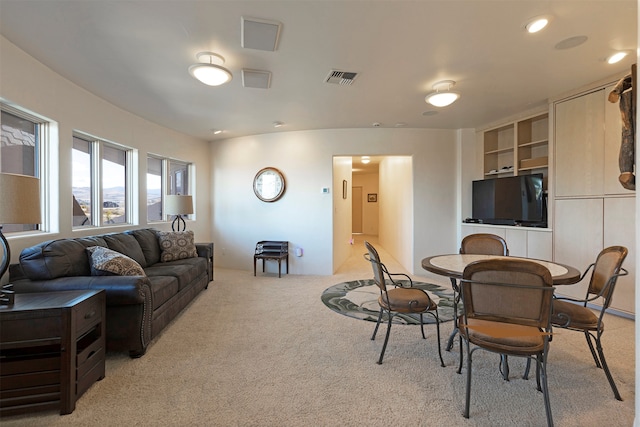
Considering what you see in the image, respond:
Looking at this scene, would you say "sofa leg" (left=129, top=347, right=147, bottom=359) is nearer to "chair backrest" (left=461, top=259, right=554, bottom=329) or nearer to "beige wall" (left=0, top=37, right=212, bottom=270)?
"beige wall" (left=0, top=37, right=212, bottom=270)

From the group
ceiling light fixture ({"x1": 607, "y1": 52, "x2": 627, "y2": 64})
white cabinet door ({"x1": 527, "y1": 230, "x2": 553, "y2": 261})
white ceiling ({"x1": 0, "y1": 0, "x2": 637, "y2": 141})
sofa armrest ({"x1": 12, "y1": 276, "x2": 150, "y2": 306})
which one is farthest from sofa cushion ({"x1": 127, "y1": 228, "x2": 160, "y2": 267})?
ceiling light fixture ({"x1": 607, "y1": 52, "x2": 627, "y2": 64})

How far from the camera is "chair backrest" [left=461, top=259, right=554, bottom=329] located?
150cm

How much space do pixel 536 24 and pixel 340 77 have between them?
1.71 meters

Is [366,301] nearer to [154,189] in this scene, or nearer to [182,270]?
[182,270]

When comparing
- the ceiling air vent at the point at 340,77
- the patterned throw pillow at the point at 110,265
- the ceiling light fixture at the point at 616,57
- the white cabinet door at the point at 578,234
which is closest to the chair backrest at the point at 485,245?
the white cabinet door at the point at 578,234

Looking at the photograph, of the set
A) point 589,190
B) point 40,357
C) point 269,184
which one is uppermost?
point 269,184

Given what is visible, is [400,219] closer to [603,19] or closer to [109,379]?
[603,19]

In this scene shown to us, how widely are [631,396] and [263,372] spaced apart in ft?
8.10

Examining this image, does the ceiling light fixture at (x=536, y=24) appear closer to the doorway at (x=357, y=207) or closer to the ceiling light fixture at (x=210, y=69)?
the ceiling light fixture at (x=210, y=69)

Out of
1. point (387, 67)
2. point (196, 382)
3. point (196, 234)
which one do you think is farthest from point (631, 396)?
point (196, 234)

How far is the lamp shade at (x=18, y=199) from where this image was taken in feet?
5.65

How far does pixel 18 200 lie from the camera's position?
178 centimetres

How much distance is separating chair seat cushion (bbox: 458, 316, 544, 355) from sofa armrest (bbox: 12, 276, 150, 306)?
2.45 m

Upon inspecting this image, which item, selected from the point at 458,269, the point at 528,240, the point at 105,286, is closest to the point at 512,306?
the point at 458,269
